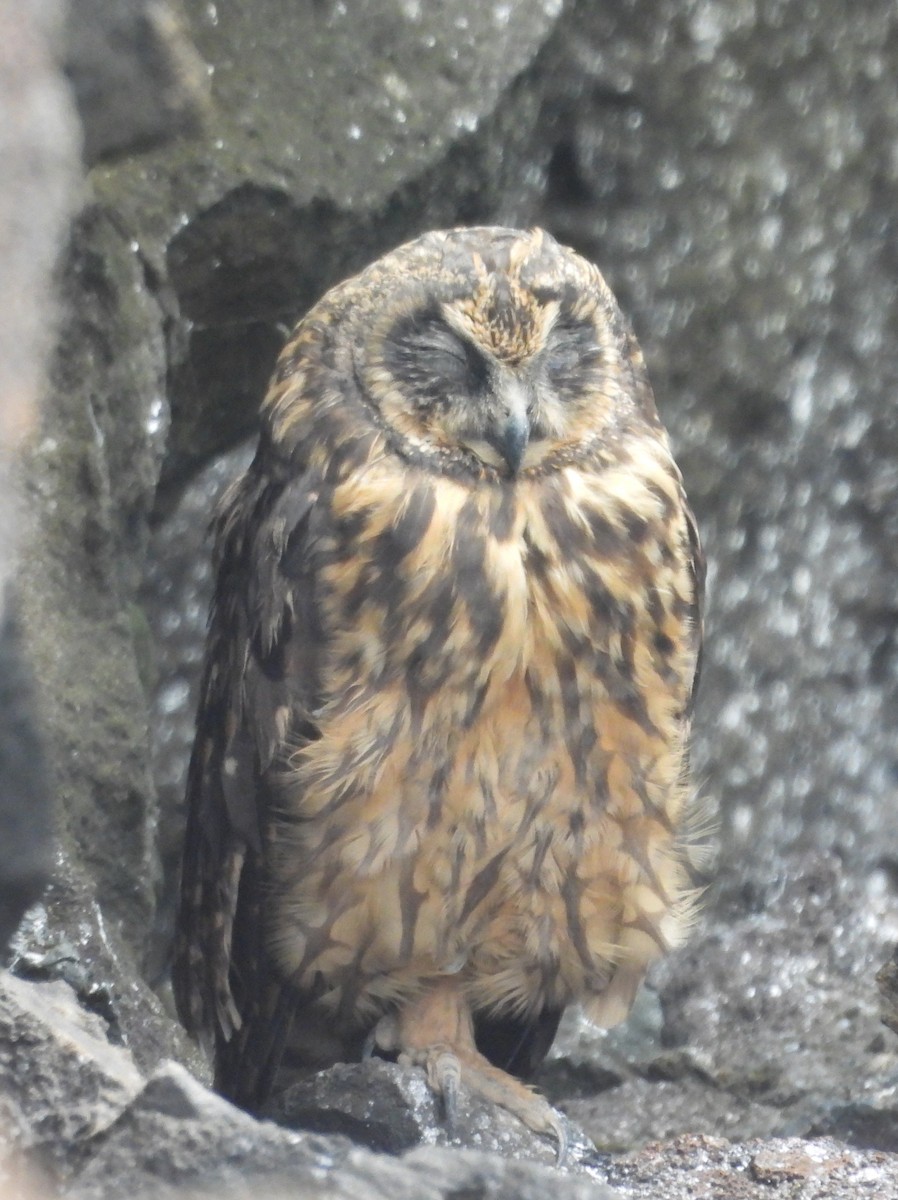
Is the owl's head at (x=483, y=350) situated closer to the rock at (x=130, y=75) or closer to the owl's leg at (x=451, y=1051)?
the rock at (x=130, y=75)

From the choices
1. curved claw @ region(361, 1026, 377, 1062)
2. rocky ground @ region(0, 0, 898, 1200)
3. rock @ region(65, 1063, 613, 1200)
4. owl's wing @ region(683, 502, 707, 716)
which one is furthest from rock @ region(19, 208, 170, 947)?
rock @ region(65, 1063, 613, 1200)

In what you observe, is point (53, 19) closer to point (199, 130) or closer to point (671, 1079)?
point (199, 130)

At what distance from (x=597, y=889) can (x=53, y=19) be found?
183 centimetres

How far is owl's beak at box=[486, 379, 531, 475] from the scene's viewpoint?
3162 millimetres

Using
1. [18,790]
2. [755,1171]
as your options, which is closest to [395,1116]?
[755,1171]

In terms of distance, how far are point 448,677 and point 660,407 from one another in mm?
2937

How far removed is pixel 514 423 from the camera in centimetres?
316

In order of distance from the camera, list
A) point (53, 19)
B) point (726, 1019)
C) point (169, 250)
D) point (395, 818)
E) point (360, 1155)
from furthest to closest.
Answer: point (726, 1019), point (169, 250), point (395, 818), point (53, 19), point (360, 1155)

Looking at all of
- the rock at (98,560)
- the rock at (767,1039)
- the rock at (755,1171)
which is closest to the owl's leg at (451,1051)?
the rock at (755,1171)

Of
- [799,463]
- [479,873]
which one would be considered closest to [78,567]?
[479,873]

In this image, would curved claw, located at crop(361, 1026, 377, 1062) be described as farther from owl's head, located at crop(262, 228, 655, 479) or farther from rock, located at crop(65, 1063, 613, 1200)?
rock, located at crop(65, 1063, 613, 1200)

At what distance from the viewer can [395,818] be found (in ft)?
10.6

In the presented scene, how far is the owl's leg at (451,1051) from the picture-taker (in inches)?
133

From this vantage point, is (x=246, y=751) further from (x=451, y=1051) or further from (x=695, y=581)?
(x=695, y=581)
